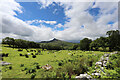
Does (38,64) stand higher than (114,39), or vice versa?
(114,39)

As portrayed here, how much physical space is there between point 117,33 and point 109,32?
3.11 meters

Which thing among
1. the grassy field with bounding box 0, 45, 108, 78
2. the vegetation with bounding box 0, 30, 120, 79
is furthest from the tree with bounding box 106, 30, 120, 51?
the grassy field with bounding box 0, 45, 108, 78

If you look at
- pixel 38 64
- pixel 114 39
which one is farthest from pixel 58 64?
pixel 114 39

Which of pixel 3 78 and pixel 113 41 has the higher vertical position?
pixel 113 41

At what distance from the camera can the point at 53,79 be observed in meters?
4.63

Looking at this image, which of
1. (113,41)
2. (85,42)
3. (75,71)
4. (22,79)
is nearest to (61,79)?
(75,71)

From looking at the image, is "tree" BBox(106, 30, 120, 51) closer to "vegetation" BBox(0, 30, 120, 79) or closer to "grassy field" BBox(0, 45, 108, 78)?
"vegetation" BBox(0, 30, 120, 79)

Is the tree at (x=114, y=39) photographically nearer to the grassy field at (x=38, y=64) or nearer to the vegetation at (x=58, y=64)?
the vegetation at (x=58, y=64)

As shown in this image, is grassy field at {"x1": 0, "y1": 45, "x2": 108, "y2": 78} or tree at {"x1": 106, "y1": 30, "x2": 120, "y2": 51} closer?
grassy field at {"x1": 0, "y1": 45, "x2": 108, "y2": 78}

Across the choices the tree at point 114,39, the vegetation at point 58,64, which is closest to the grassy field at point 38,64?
the vegetation at point 58,64

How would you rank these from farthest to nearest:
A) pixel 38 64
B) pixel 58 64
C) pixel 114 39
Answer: pixel 114 39
pixel 38 64
pixel 58 64

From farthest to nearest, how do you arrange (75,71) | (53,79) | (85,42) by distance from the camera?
(85,42) → (75,71) → (53,79)

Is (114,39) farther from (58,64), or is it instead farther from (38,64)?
(38,64)

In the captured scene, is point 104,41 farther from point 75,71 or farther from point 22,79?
point 22,79
